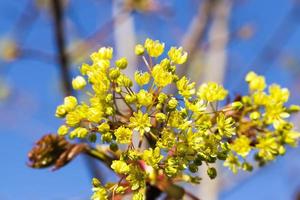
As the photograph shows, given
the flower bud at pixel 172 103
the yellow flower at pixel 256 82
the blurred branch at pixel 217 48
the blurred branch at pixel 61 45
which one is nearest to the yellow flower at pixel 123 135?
the flower bud at pixel 172 103

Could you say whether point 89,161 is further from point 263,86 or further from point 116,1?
point 263,86

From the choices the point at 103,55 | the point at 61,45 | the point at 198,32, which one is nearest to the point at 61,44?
the point at 61,45

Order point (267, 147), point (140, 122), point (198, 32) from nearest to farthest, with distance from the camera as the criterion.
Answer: point (140, 122) < point (267, 147) < point (198, 32)

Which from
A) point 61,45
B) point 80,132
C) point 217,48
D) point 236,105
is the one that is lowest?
point 236,105

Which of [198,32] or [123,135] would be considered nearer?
[123,135]

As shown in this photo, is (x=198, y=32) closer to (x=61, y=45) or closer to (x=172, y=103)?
(x=61, y=45)

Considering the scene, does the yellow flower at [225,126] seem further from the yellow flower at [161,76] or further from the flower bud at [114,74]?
the flower bud at [114,74]

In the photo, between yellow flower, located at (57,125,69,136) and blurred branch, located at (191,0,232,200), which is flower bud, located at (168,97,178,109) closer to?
yellow flower, located at (57,125,69,136)

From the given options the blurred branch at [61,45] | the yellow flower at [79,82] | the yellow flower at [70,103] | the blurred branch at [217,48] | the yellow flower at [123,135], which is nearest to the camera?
the yellow flower at [123,135]

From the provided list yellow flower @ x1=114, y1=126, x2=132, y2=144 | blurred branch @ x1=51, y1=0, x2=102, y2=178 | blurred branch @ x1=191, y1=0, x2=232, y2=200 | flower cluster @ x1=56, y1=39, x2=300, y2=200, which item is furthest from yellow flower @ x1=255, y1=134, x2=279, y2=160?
blurred branch @ x1=191, y1=0, x2=232, y2=200

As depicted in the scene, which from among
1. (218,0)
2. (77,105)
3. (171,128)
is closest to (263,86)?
(171,128)
